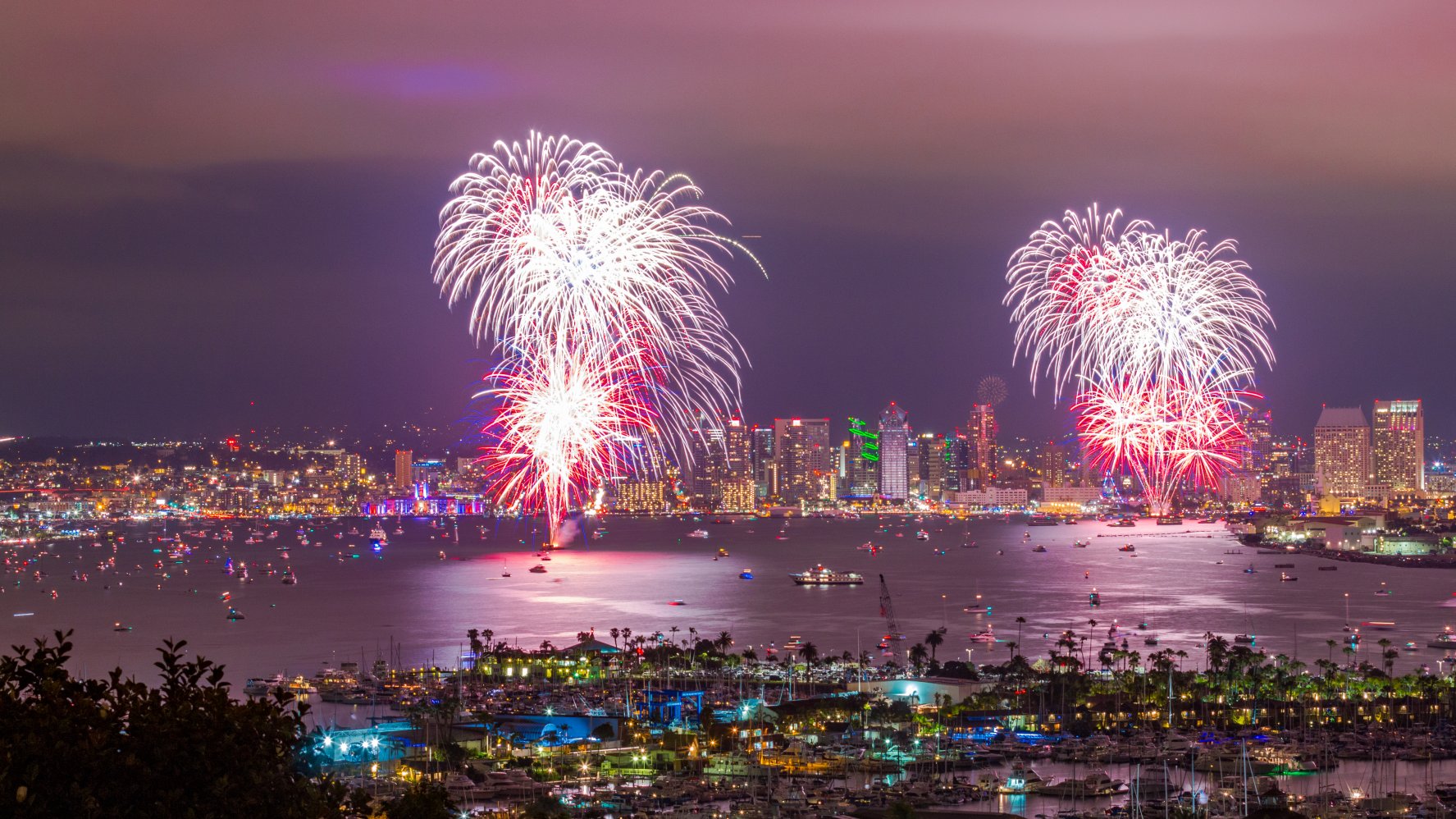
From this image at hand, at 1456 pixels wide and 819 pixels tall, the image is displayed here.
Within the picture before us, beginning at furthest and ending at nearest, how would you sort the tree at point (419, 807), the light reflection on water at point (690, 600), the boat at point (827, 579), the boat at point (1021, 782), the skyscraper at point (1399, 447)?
the skyscraper at point (1399, 447)
the boat at point (827, 579)
the light reflection on water at point (690, 600)
the boat at point (1021, 782)
the tree at point (419, 807)

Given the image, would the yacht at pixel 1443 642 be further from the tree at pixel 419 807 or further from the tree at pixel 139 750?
the tree at pixel 139 750

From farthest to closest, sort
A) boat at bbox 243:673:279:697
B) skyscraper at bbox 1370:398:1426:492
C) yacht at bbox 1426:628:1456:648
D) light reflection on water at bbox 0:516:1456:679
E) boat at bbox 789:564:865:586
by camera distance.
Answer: skyscraper at bbox 1370:398:1426:492 < boat at bbox 789:564:865:586 < light reflection on water at bbox 0:516:1456:679 < yacht at bbox 1426:628:1456:648 < boat at bbox 243:673:279:697

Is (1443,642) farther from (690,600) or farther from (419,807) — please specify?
(419,807)

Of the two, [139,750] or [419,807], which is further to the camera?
[419,807]

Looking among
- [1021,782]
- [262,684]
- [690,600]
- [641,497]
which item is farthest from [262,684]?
[641,497]

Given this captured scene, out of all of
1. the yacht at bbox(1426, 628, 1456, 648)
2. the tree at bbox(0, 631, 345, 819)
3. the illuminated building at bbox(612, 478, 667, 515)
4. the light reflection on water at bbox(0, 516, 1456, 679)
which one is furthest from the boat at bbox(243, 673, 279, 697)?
the illuminated building at bbox(612, 478, 667, 515)

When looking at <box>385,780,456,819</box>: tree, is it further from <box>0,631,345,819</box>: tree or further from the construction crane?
the construction crane

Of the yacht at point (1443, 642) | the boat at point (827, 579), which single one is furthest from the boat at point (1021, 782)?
the boat at point (827, 579)
